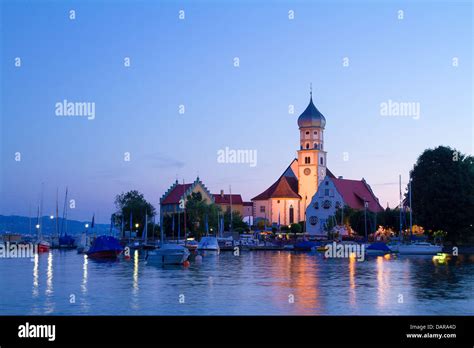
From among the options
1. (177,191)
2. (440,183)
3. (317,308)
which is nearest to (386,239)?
(440,183)

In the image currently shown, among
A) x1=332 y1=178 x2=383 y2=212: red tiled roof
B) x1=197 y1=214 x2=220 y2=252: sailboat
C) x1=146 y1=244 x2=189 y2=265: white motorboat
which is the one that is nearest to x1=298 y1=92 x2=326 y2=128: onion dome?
x1=332 y1=178 x2=383 y2=212: red tiled roof

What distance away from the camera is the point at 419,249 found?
97.2 metres

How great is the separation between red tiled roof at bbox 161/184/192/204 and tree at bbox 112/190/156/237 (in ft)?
57.7

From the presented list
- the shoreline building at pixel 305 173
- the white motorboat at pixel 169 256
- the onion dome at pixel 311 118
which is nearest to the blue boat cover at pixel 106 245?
the white motorboat at pixel 169 256

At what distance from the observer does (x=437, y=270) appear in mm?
67750

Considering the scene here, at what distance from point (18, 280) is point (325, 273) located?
2818 centimetres

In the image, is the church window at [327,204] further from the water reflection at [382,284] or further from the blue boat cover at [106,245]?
the water reflection at [382,284]

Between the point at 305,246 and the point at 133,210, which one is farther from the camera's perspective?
the point at 133,210

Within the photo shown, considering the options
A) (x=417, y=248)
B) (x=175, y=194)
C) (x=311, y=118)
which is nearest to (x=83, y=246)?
(x=417, y=248)

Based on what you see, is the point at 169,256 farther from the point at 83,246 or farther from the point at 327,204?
the point at 327,204

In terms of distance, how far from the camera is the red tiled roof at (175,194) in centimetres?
17388

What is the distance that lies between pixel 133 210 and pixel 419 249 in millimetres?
71699

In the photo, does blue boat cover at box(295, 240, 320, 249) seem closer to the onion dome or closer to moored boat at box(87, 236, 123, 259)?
moored boat at box(87, 236, 123, 259)
